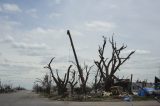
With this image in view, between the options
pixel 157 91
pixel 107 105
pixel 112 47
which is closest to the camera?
pixel 107 105

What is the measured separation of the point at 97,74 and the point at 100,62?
8713 mm

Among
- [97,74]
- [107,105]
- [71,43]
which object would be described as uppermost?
[71,43]

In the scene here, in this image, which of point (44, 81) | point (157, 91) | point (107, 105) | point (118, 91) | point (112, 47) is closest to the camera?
point (107, 105)

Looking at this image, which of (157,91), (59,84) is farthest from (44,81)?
(157,91)

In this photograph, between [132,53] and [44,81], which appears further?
[44,81]

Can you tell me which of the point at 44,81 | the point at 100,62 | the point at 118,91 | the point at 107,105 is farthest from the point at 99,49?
the point at 44,81

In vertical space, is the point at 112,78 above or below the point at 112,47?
below

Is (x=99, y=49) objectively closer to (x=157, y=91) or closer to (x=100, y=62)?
(x=100, y=62)

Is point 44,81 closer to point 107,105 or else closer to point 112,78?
point 112,78

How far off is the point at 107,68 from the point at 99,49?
9.56 feet

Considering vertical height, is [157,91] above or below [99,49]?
below

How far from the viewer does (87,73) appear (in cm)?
6131

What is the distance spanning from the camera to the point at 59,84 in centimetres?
6169

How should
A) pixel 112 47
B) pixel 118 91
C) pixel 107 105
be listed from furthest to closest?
pixel 112 47 < pixel 118 91 < pixel 107 105
